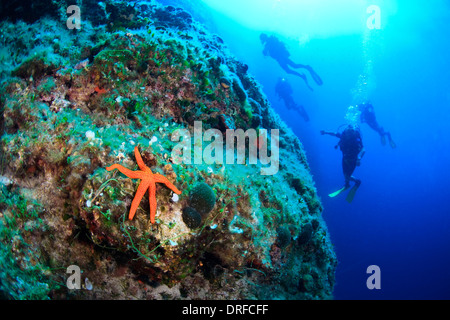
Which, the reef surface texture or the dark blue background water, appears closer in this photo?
the reef surface texture

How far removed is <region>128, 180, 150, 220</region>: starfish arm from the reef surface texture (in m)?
0.28

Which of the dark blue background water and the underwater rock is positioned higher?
the dark blue background water

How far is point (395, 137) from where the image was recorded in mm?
71250

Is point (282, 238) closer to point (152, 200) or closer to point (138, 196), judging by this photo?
point (152, 200)

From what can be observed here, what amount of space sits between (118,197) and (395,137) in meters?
93.0

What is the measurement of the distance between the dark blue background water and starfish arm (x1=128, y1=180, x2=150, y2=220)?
87.0 ft

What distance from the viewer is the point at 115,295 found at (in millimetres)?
3355

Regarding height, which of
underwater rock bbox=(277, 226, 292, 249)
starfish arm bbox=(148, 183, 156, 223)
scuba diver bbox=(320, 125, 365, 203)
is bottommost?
underwater rock bbox=(277, 226, 292, 249)

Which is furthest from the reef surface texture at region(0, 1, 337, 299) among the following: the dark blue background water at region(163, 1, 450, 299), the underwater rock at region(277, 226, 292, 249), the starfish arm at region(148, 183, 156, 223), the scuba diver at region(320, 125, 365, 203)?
the dark blue background water at region(163, 1, 450, 299)

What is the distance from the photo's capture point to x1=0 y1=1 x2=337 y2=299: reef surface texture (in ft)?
10.1

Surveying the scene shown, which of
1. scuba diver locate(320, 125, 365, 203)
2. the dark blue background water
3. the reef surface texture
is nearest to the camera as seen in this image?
the reef surface texture

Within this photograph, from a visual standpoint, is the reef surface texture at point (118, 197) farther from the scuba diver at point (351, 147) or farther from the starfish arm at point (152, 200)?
the scuba diver at point (351, 147)

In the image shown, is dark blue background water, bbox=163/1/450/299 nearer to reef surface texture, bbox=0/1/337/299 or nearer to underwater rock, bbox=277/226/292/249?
reef surface texture, bbox=0/1/337/299

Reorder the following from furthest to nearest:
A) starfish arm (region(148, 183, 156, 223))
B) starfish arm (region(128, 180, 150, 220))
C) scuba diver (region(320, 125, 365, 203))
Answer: scuba diver (region(320, 125, 365, 203))
starfish arm (region(148, 183, 156, 223))
starfish arm (region(128, 180, 150, 220))
